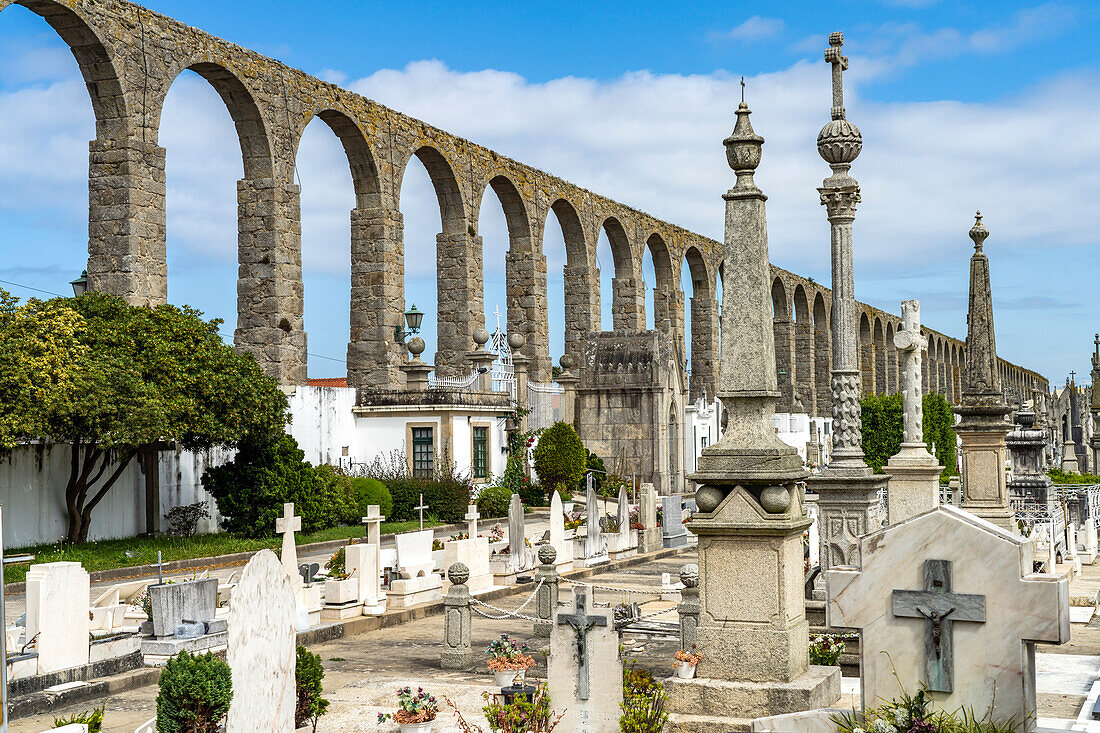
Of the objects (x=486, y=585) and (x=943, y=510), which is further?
(x=486, y=585)

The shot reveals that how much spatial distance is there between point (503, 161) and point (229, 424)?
17688mm

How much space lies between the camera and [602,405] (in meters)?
30.1

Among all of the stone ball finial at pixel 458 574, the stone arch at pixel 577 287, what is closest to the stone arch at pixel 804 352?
the stone arch at pixel 577 287

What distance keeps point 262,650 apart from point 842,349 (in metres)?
8.42

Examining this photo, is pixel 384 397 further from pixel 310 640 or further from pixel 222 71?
pixel 310 640

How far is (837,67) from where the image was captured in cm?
1327

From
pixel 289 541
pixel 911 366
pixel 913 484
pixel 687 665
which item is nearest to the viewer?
pixel 687 665

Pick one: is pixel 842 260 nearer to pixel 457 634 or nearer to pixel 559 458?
pixel 457 634

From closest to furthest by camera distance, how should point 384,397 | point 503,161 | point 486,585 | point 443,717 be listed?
point 443,717 < point 486,585 < point 384,397 < point 503,161

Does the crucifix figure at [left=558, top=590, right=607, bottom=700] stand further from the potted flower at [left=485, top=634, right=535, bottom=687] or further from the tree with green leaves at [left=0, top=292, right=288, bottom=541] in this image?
the tree with green leaves at [left=0, top=292, right=288, bottom=541]

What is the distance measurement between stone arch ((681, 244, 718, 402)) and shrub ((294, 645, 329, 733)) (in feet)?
139

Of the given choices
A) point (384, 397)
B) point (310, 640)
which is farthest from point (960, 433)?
point (384, 397)

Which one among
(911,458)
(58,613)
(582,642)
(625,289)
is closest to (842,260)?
(911,458)

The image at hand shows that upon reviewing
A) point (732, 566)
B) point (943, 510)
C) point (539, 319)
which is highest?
point (539, 319)
